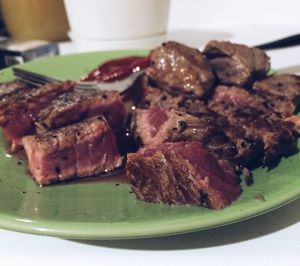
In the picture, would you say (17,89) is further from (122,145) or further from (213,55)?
(213,55)

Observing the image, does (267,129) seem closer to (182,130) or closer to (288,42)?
(182,130)

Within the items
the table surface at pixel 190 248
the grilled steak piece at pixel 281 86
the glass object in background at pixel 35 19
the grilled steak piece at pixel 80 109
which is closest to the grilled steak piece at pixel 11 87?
the grilled steak piece at pixel 80 109

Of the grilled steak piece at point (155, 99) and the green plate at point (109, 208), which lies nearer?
the green plate at point (109, 208)

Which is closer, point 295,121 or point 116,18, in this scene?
point 295,121

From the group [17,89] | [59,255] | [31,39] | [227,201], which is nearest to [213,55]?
[17,89]

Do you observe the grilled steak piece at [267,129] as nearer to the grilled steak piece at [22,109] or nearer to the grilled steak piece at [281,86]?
the grilled steak piece at [281,86]

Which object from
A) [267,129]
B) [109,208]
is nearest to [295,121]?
[267,129]
